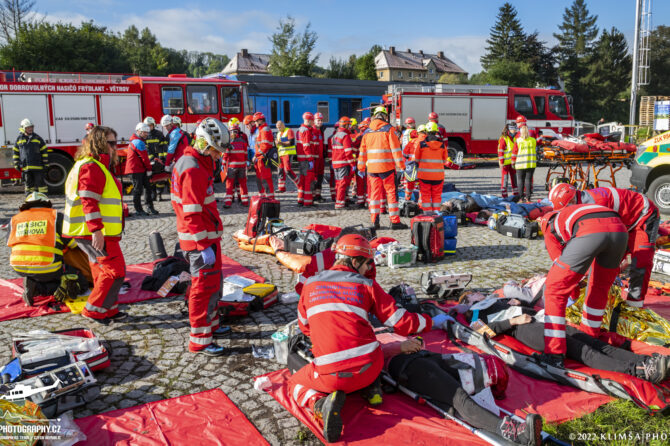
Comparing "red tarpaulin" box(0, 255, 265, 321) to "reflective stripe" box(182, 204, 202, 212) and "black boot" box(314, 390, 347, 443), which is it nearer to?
"reflective stripe" box(182, 204, 202, 212)

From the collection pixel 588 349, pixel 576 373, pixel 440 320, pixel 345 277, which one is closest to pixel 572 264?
pixel 588 349

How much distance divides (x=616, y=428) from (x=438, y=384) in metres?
1.20

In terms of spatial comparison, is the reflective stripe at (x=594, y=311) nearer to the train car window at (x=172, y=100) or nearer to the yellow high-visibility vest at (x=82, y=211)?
the yellow high-visibility vest at (x=82, y=211)

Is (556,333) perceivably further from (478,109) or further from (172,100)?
(478,109)

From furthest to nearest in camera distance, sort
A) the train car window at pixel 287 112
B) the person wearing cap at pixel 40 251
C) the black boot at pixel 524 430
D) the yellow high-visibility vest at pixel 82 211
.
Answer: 1. the train car window at pixel 287 112
2. the person wearing cap at pixel 40 251
3. the yellow high-visibility vest at pixel 82 211
4. the black boot at pixel 524 430

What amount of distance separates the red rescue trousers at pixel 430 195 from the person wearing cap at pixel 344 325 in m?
5.96

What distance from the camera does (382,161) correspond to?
901cm

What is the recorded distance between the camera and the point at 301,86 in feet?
70.7

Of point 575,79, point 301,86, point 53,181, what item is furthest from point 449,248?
point 575,79

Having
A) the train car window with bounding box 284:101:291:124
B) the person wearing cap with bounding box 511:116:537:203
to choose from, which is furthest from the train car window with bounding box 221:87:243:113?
the person wearing cap with bounding box 511:116:537:203

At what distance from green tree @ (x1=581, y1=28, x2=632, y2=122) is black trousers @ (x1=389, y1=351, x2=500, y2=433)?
5666 centimetres

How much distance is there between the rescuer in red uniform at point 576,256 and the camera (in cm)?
400

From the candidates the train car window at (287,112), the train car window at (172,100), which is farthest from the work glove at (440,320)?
the train car window at (287,112)

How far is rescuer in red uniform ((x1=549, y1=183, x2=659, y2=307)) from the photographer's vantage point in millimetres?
4684
